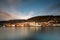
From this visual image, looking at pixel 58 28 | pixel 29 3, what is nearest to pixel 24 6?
pixel 29 3

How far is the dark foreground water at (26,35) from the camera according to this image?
13.7 ft

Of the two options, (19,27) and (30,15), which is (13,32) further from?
(30,15)

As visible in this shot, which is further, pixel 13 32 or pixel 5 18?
pixel 5 18

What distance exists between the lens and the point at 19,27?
512 centimetres

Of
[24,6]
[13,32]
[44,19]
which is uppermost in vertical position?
[24,6]

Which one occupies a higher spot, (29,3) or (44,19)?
(29,3)

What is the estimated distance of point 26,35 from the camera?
177 inches

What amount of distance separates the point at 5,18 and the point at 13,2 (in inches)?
27.1

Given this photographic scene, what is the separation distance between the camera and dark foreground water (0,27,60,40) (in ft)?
13.7

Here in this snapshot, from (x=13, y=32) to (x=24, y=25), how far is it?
1.81 feet

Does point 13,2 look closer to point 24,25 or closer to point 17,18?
point 17,18

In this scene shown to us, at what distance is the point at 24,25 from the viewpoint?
5145 millimetres

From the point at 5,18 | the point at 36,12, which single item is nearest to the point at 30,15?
the point at 36,12

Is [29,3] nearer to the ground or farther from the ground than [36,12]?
farther from the ground
